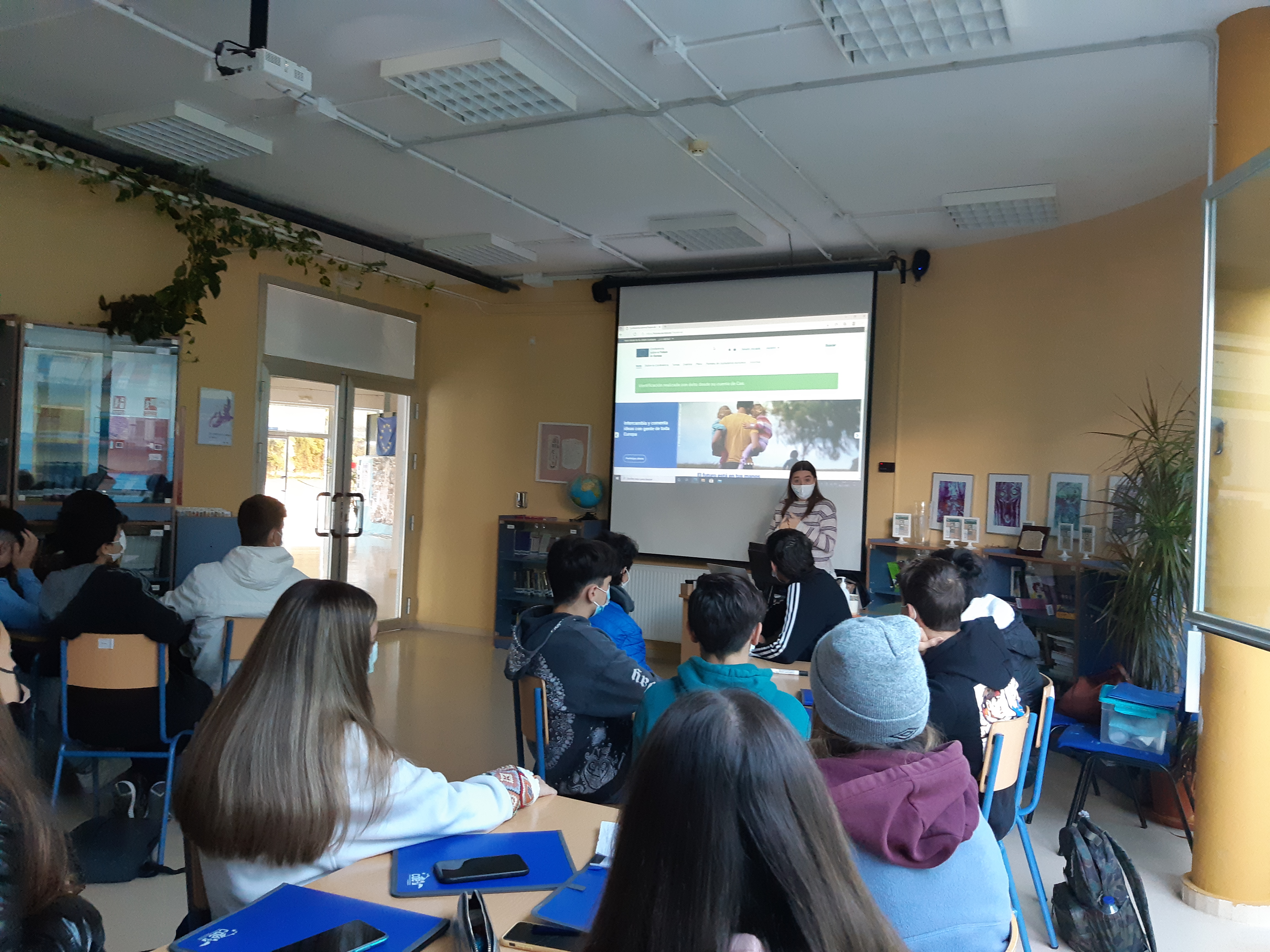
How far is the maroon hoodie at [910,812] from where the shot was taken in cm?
129

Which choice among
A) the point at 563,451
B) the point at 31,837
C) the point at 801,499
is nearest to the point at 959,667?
the point at 31,837

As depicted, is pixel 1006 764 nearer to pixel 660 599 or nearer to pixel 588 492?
pixel 660 599

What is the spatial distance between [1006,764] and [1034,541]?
11.1 ft

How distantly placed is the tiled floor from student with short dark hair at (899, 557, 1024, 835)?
808 millimetres

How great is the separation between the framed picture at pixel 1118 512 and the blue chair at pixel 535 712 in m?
3.08

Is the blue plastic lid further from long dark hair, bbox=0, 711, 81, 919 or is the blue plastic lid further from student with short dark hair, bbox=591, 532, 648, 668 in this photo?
long dark hair, bbox=0, 711, 81, 919

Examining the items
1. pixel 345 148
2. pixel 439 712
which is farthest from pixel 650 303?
pixel 439 712

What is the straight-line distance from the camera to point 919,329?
644 centimetres

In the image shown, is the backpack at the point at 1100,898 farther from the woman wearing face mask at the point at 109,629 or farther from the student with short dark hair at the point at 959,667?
the woman wearing face mask at the point at 109,629

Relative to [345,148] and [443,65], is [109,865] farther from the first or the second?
[345,148]

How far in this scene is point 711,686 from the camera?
2.34m

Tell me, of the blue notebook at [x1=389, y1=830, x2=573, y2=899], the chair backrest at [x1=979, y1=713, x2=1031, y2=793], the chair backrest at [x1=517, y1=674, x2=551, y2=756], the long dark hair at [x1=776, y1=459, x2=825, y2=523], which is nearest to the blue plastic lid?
the chair backrest at [x1=979, y1=713, x2=1031, y2=793]

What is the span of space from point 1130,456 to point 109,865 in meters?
5.46

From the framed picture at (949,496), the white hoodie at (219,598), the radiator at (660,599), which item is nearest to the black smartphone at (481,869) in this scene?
the white hoodie at (219,598)
